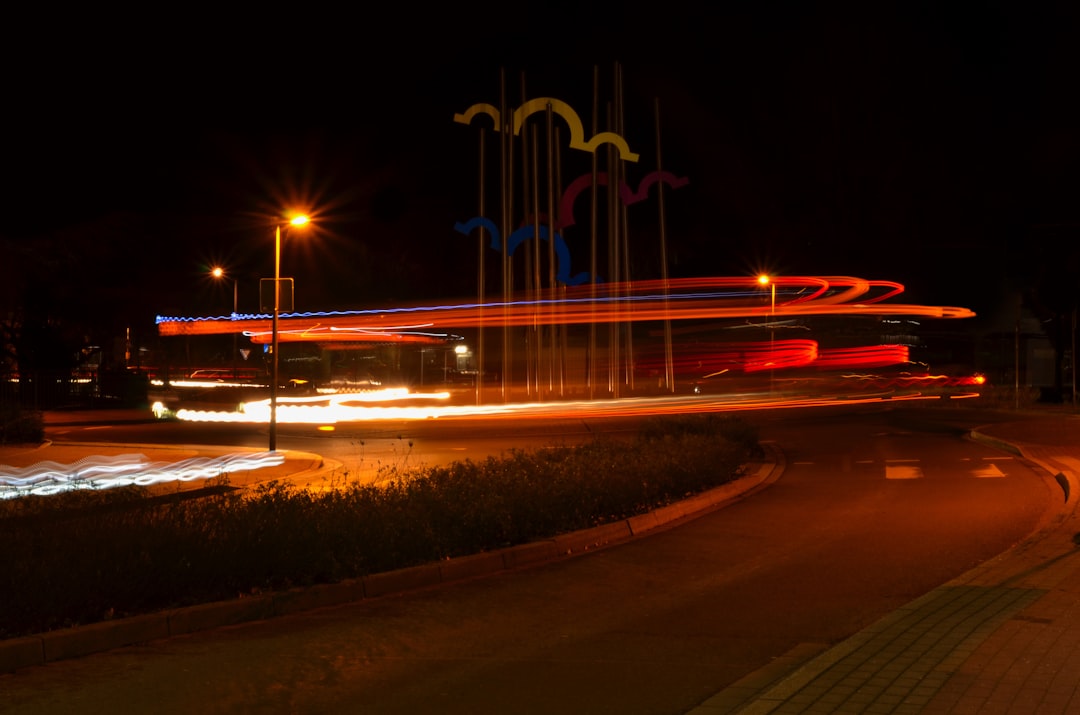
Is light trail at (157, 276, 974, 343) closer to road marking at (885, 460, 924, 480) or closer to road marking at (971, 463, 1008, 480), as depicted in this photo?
road marking at (885, 460, 924, 480)

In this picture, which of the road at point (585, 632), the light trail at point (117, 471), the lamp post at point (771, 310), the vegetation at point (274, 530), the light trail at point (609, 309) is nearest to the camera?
the road at point (585, 632)

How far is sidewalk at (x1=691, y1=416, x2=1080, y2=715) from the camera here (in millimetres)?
5695

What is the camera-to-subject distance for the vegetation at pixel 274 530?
8039 mm

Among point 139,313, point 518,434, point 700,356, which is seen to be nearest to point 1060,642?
point 518,434

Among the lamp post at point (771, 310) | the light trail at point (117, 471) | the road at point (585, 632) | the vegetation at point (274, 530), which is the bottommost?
the road at point (585, 632)

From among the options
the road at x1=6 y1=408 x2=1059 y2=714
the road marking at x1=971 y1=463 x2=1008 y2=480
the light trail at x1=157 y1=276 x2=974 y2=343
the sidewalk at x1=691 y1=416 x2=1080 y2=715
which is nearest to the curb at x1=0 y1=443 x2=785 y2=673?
the road at x1=6 y1=408 x2=1059 y2=714

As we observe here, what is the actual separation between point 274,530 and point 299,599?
1161 millimetres

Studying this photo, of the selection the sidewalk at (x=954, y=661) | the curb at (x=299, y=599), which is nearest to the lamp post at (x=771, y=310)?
the curb at (x=299, y=599)

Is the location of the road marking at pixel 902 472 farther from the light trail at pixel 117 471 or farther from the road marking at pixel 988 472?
the light trail at pixel 117 471

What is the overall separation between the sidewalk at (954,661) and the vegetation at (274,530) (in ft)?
13.9

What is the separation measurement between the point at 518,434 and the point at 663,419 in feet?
26.8

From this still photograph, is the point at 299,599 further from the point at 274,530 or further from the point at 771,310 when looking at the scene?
the point at 771,310

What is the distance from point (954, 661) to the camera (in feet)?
21.2

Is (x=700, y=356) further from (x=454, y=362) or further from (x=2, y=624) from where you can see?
(x=2, y=624)
